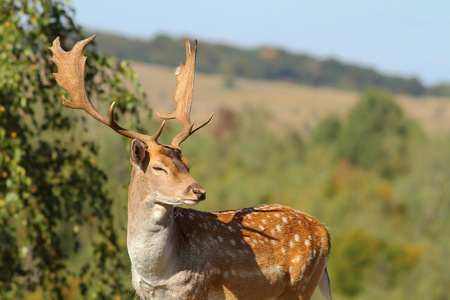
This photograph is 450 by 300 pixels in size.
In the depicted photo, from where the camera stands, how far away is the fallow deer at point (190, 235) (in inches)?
269

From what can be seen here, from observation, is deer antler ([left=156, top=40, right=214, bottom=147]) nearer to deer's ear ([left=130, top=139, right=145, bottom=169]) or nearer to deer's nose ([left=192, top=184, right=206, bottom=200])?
deer's ear ([left=130, top=139, right=145, bottom=169])

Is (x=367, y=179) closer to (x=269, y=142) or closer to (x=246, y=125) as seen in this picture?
(x=269, y=142)

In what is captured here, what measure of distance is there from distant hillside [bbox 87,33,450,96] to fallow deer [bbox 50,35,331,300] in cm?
14311

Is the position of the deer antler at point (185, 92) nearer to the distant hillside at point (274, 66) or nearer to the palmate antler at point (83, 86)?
the palmate antler at point (83, 86)

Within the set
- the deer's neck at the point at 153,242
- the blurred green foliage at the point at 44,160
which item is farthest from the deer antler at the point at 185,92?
the blurred green foliage at the point at 44,160

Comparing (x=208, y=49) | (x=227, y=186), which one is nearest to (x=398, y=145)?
(x=227, y=186)

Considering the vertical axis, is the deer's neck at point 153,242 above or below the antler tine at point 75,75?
below

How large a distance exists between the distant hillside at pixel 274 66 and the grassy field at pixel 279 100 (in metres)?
15.5

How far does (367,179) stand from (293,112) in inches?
2440

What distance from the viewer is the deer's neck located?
22.5ft

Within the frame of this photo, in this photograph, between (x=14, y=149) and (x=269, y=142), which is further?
(x=269, y=142)

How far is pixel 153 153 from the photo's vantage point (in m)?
6.88

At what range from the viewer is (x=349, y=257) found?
4766 cm

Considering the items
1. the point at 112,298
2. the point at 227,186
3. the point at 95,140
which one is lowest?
the point at 227,186
